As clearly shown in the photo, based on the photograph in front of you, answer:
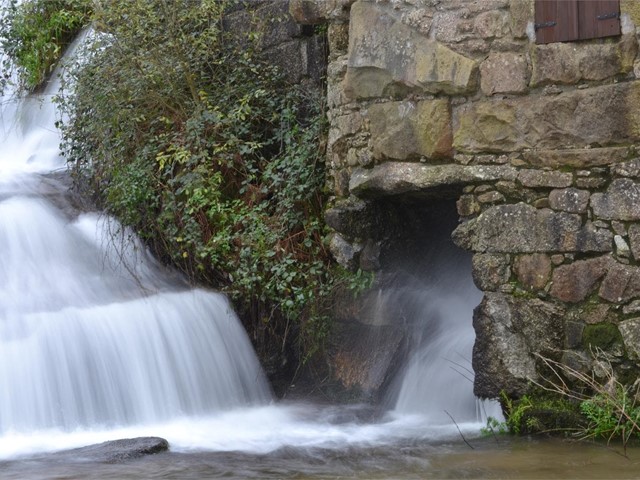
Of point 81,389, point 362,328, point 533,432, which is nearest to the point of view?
point 533,432

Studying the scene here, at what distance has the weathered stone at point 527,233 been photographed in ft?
17.2

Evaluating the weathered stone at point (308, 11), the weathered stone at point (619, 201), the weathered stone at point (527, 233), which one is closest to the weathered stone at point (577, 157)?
the weathered stone at point (619, 201)

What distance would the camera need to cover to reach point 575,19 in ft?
17.1

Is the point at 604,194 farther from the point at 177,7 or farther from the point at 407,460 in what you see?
the point at 177,7

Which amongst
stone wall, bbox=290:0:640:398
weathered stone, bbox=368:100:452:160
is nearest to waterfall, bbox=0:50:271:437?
stone wall, bbox=290:0:640:398

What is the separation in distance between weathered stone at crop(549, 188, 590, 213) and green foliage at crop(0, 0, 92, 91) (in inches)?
239

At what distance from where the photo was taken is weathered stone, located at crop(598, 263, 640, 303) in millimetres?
5094

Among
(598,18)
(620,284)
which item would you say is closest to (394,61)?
(598,18)

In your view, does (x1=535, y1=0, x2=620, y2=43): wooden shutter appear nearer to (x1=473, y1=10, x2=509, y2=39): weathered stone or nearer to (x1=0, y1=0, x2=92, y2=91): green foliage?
(x1=473, y1=10, x2=509, y2=39): weathered stone

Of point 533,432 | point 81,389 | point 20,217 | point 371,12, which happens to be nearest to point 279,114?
point 371,12

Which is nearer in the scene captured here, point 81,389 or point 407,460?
point 407,460

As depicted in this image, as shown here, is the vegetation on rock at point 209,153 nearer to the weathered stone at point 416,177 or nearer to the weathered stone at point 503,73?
the weathered stone at point 416,177

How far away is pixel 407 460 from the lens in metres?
5.04

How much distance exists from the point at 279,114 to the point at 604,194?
3155 millimetres
